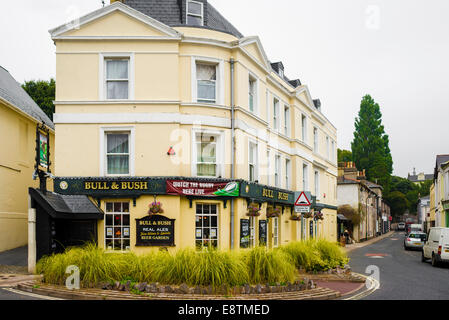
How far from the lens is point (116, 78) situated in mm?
18594

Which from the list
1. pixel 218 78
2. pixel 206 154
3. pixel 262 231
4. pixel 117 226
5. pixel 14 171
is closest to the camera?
pixel 117 226

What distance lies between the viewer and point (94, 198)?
17.9m

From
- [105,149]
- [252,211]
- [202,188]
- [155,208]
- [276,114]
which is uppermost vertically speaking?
[276,114]

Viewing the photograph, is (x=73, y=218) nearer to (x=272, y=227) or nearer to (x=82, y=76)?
(x=82, y=76)

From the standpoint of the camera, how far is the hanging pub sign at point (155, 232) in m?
17.6

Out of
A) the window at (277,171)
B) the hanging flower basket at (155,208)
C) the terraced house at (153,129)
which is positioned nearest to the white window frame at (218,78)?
the terraced house at (153,129)

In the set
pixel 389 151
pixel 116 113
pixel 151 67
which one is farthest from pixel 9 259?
pixel 389 151

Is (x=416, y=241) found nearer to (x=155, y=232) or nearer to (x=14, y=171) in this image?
(x=155, y=232)

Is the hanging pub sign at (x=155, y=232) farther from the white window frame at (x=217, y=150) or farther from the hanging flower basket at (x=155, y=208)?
the white window frame at (x=217, y=150)

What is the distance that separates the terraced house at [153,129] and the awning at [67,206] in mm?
294

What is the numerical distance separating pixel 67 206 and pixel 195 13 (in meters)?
9.72

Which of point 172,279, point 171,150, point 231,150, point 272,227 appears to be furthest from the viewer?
point 272,227

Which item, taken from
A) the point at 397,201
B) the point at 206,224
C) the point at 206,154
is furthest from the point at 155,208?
the point at 397,201
